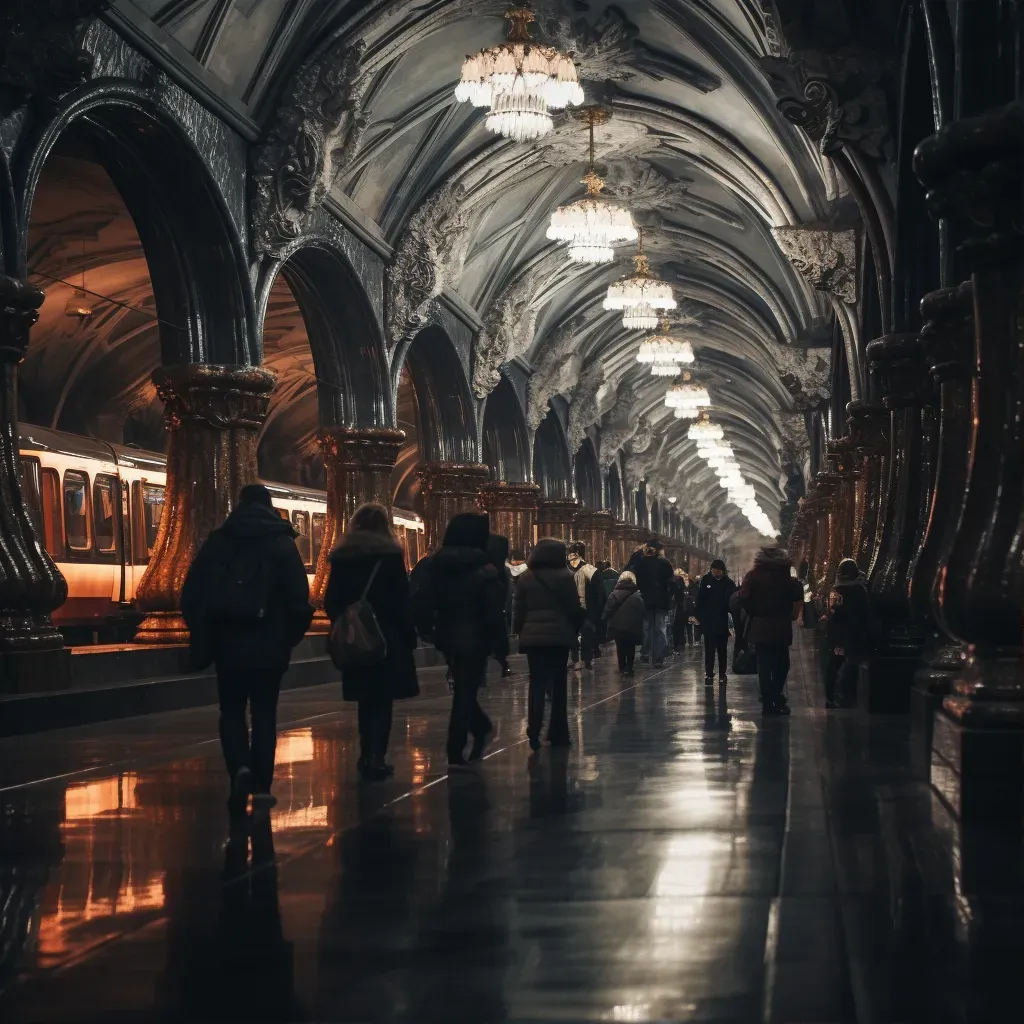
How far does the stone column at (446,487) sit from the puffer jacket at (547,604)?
14815mm

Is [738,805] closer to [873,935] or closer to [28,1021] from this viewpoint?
[873,935]

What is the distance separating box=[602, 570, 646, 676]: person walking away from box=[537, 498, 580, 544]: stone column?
681 inches

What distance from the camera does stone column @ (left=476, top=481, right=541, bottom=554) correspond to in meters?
29.9

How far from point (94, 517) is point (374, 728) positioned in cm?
1391

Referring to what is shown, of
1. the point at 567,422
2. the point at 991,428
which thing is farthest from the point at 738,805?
the point at 567,422

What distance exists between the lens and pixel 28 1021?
315cm

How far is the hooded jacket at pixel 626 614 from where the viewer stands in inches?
683

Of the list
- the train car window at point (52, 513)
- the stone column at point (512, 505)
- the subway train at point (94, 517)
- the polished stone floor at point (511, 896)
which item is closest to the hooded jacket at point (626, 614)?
the subway train at point (94, 517)

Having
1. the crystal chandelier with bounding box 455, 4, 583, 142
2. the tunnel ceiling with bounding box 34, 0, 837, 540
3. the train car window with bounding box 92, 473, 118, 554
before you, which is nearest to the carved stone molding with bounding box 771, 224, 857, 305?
the tunnel ceiling with bounding box 34, 0, 837, 540

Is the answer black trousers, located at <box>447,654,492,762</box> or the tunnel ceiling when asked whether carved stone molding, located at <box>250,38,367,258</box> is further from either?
black trousers, located at <box>447,654,492,762</box>

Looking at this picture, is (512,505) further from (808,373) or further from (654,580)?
(654,580)

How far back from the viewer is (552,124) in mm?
15500

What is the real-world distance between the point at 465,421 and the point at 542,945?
68.9 feet

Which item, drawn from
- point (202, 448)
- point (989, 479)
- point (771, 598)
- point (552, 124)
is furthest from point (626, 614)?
point (989, 479)
